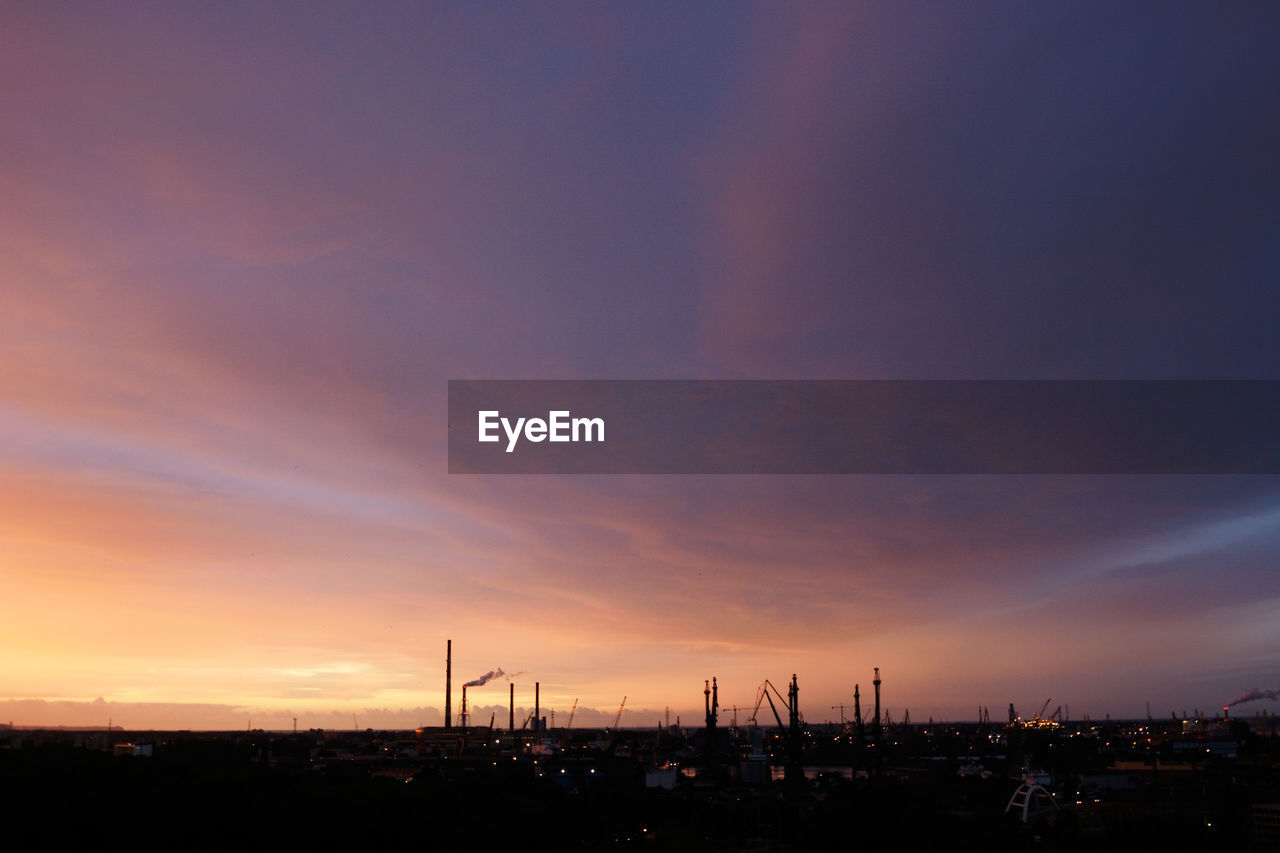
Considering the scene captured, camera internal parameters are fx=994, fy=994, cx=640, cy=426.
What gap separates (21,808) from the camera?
182 ft

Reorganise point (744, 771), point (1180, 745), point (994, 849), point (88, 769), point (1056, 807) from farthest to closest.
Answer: point (1180, 745) < point (744, 771) < point (1056, 807) < point (88, 769) < point (994, 849)

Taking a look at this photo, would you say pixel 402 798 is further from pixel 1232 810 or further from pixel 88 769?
pixel 1232 810

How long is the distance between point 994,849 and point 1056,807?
32.9 meters

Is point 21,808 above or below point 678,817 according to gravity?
Result: above

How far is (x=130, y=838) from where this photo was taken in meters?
54.2

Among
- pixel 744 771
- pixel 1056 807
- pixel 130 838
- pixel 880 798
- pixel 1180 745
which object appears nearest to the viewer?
pixel 130 838

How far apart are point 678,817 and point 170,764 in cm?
4428

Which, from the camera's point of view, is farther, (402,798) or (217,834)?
(402,798)

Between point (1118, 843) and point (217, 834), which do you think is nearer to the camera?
point (217, 834)

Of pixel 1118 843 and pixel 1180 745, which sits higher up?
pixel 1118 843

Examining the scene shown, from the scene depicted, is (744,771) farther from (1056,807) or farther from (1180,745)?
(1180,745)

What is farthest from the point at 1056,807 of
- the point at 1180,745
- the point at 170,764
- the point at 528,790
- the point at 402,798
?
the point at 1180,745

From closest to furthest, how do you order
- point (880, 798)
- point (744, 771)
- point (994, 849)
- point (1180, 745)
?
1. point (994, 849)
2. point (880, 798)
3. point (744, 771)
4. point (1180, 745)

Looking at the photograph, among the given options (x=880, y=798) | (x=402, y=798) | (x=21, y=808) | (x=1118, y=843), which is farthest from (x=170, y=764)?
(x=1118, y=843)
